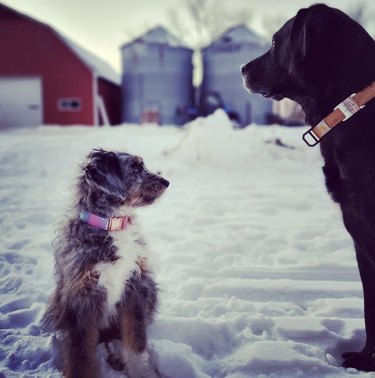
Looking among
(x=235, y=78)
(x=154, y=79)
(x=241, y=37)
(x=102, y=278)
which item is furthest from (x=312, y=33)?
(x=241, y=37)

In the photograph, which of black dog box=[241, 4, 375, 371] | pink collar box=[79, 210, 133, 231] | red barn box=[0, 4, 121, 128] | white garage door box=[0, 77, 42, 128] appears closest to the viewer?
black dog box=[241, 4, 375, 371]

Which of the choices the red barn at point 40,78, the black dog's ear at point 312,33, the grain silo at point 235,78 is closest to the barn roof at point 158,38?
the grain silo at point 235,78

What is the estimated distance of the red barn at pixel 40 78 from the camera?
2127cm

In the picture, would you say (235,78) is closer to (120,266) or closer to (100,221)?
(100,221)

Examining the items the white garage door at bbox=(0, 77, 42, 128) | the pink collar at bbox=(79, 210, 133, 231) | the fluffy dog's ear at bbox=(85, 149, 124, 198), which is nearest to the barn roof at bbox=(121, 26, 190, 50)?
the white garage door at bbox=(0, 77, 42, 128)

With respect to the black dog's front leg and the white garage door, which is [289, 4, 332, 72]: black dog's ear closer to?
the black dog's front leg

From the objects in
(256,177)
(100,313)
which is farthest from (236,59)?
(100,313)

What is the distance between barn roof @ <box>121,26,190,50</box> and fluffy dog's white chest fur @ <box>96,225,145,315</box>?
25.7 m

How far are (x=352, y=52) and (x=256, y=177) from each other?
6140 millimetres

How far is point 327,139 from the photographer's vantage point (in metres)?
2.42

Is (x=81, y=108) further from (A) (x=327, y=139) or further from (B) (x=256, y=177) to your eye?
(A) (x=327, y=139)

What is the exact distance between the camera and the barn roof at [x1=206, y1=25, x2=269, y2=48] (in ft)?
84.6

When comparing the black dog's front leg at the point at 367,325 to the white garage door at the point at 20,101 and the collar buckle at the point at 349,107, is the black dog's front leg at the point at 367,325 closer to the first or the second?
the collar buckle at the point at 349,107

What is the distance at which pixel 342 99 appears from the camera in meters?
2.44
